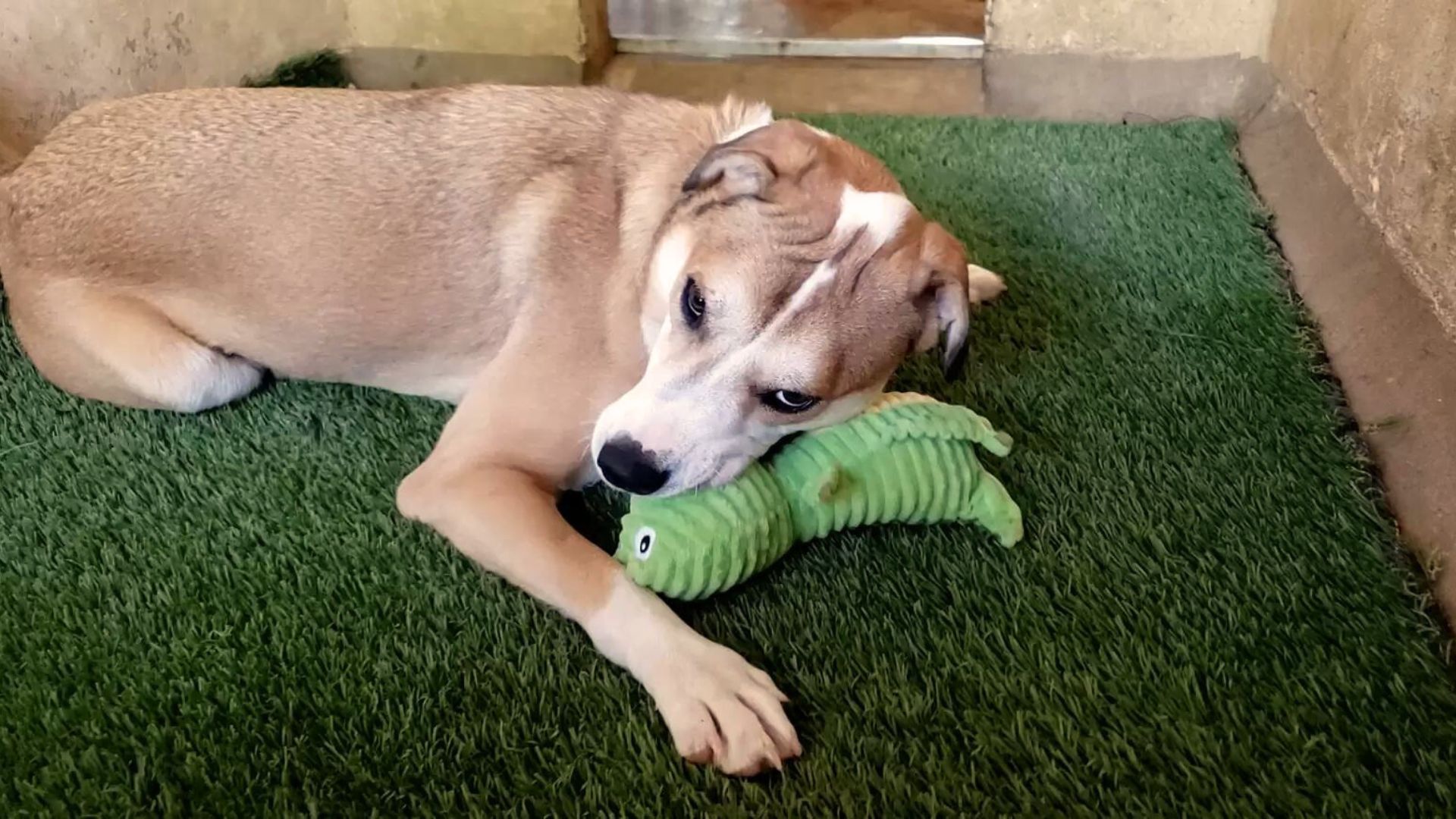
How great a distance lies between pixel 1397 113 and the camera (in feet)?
8.98

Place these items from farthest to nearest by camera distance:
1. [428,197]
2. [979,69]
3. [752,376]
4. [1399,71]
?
[979,69], [1399,71], [428,197], [752,376]

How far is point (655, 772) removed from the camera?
1.69 meters

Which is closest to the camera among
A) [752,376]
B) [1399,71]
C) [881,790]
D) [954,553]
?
[881,790]

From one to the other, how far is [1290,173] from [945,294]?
2.00m

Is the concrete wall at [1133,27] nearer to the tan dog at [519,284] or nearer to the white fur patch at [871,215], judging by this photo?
the tan dog at [519,284]

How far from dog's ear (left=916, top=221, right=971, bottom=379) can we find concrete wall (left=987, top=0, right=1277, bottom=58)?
2.44m

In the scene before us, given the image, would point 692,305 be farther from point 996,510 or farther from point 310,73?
point 310,73

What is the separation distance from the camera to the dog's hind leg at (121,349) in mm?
2369

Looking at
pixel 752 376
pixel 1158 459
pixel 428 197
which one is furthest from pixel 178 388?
Result: pixel 1158 459

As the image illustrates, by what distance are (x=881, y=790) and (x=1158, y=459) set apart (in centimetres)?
109

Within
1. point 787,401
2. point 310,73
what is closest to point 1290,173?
point 787,401

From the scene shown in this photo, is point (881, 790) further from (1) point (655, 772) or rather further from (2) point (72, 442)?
(2) point (72, 442)

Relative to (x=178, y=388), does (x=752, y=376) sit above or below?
above

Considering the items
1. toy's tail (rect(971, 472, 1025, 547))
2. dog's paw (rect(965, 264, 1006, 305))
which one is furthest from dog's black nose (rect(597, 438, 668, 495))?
→ dog's paw (rect(965, 264, 1006, 305))
